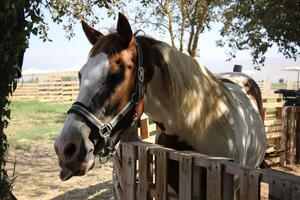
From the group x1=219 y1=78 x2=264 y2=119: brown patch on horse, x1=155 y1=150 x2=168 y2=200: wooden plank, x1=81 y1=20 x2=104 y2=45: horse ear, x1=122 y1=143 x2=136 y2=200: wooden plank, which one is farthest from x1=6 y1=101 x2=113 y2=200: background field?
x1=219 y1=78 x2=264 y2=119: brown patch on horse

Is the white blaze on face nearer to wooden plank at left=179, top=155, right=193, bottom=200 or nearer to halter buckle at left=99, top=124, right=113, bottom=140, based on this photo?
halter buckle at left=99, top=124, right=113, bottom=140

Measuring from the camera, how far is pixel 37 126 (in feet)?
42.7

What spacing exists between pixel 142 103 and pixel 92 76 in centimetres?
38

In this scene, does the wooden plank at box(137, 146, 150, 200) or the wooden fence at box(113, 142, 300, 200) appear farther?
the wooden plank at box(137, 146, 150, 200)

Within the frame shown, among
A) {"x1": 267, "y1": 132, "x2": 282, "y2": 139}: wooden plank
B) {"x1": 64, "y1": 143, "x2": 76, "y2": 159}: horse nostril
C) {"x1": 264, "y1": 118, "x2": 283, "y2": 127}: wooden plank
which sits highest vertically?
{"x1": 64, "y1": 143, "x2": 76, "y2": 159}: horse nostril

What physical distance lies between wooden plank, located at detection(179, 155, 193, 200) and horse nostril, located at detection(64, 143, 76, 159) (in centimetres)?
77

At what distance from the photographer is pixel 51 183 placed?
21.0ft

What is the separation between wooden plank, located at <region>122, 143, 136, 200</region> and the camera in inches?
118

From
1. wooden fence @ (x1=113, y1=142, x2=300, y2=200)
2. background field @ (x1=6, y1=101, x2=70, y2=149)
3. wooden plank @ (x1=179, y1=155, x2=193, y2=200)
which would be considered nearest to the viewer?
wooden fence @ (x1=113, y1=142, x2=300, y2=200)

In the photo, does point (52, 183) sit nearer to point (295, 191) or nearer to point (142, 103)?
point (142, 103)

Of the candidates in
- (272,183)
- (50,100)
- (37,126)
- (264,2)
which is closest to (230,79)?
(272,183)

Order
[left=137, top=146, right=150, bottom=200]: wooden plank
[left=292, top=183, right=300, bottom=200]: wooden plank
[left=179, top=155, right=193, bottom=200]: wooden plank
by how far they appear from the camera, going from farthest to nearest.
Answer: [left=137, top=146, right=150, bottom=200]: wooden plank, [left=179, top=155, right=193, bottom=200]: wooden plank, [left=292, top=183, right=300, bottom=200]: wooden plank

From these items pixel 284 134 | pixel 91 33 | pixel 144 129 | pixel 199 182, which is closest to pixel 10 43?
pixel 91 33

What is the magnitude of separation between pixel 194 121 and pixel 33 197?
3995 mm
